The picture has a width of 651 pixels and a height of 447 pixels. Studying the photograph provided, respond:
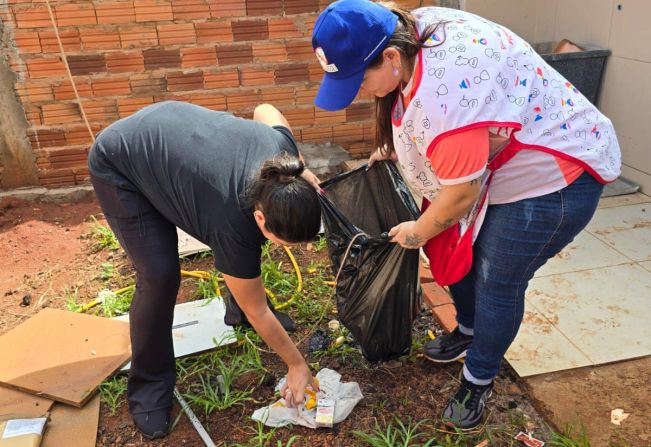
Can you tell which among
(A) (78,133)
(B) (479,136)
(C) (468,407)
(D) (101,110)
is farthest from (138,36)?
(C) (468,407)

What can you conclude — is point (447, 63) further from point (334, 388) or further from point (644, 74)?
point (644, 74)

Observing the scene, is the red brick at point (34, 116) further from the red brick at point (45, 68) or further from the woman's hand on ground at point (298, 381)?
the woman's hand on ground at point (298, 381)

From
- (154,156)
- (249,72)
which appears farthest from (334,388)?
(249,72)

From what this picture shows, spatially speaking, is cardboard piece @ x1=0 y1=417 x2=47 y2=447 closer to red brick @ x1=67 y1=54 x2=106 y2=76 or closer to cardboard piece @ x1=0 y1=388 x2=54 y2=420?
cardboard piece @ x1=0 y1=388 x2=54 y2=420

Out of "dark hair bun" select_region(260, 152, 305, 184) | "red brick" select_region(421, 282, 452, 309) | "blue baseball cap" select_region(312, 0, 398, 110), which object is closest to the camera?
"blue baseball cap" select_region(312, 0, 398, 110)

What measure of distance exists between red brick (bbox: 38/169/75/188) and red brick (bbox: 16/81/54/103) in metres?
0.50

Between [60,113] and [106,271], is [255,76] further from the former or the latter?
[106,271]

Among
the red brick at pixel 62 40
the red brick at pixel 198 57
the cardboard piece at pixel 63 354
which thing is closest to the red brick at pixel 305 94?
the red brick at pixel 198 57

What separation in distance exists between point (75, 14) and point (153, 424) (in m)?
2.68

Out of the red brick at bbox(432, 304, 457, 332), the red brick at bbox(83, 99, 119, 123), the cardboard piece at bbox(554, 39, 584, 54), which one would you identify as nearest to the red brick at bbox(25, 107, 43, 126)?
the red brick at bbox(83, 99, 119, 123)

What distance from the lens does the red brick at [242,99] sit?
384 cm

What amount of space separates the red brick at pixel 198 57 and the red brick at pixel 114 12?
38 centimetres

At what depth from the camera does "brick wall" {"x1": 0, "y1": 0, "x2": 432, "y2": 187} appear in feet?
11.5

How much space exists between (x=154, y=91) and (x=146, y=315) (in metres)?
2.26
